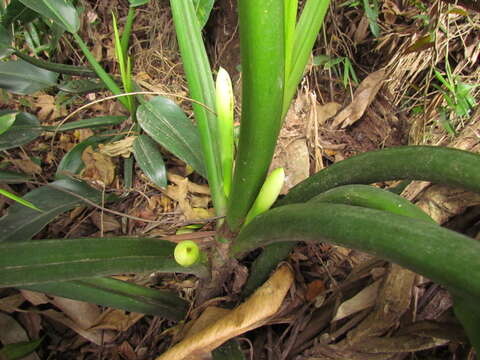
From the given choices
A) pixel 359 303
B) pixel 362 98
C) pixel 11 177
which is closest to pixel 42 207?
pixel 11 177

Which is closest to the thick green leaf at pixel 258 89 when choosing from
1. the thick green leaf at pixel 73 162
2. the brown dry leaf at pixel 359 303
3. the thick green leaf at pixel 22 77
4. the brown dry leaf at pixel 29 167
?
the brown dry leaf at pixel 359 303

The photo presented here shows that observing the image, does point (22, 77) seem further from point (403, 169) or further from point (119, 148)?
point (403, 169)

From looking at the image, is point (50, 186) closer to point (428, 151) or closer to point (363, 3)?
point (428, 151)

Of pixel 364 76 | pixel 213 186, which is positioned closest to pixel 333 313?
pixel 213 186

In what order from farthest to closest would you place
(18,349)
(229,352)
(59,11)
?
(59,11)
(18,349)
(229,352)

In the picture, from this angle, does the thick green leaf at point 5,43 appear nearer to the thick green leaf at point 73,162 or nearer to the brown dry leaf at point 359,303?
the thick green leaf at point 73,162

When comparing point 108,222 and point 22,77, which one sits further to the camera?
point 22,77

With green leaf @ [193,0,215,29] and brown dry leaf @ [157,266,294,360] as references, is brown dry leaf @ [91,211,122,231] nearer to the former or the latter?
brown dry leaf @ [157,266,294,360]
